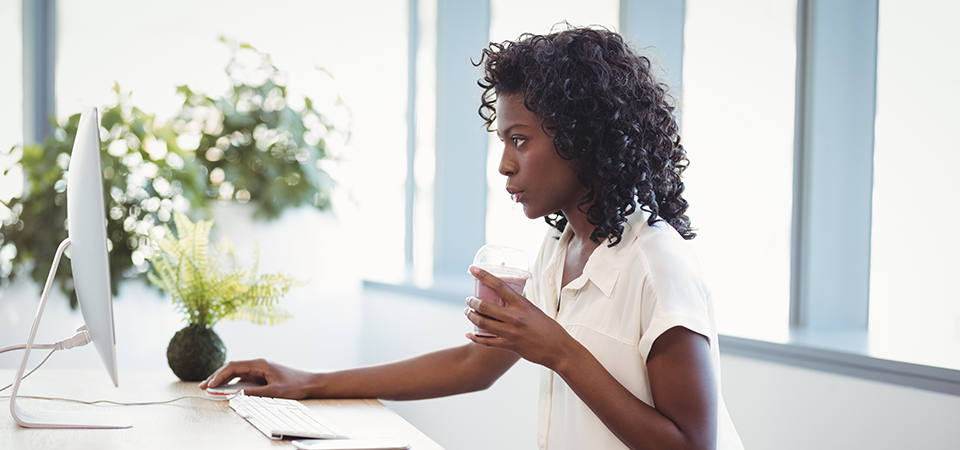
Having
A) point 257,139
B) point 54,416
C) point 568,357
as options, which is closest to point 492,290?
point 568,357

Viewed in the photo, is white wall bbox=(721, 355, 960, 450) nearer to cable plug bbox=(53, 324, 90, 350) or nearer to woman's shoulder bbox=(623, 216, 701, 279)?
woman's shoulder bbox=(623, 216, 701, 279)

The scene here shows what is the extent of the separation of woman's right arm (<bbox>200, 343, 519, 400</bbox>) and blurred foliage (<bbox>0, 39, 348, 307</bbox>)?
4.06 feet

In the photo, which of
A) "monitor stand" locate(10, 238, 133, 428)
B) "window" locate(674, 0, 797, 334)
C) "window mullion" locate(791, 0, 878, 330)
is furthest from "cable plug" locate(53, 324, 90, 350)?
"window mullion" locate(791, 0, 878, 330)

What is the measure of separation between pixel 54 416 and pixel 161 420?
186 millimetres

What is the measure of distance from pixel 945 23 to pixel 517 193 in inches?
47.1

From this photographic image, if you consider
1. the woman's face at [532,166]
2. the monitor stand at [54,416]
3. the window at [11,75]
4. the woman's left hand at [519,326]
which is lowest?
the monitor stand at [54,416]

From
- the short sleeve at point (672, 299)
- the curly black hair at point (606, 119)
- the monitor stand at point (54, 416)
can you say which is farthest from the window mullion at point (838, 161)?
the monitor stand at point (54, 416)

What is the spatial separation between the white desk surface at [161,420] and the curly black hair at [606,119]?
0.54 meters

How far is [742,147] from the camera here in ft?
7.61

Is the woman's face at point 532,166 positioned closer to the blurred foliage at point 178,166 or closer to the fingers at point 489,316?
the fingers at point 489,316

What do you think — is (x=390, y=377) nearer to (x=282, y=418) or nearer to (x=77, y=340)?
(x=282, y=418)

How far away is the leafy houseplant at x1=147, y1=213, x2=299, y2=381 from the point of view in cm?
175

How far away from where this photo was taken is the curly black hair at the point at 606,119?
4.39ft

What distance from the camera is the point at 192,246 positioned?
5.94 ft
